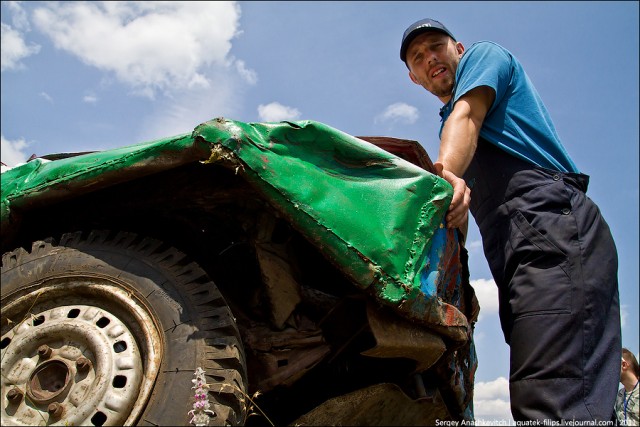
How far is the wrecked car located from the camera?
194 cm

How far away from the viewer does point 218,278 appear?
2.69 m

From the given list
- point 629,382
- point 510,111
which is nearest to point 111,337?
point 510,111

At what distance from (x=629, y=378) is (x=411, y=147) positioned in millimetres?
4697

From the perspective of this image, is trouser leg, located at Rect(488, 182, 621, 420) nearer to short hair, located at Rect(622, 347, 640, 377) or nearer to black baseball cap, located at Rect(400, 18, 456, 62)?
black baseball cap, located at Rect(400, 18, 456, 62)

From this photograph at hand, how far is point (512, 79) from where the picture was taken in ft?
8.85

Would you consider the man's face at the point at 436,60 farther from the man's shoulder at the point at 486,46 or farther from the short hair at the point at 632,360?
the short hair at the point at 632,360

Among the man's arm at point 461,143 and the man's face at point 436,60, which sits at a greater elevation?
the man's face at point 436,60

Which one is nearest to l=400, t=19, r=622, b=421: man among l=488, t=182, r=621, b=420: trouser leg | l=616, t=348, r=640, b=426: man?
l=488, t=182, r=621, b=420: trouser leg

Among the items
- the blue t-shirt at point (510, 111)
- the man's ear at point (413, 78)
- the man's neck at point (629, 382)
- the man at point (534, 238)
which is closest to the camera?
the man at point (534, 238)

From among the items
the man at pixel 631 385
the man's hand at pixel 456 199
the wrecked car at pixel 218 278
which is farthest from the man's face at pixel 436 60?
the man at pixel 631 385

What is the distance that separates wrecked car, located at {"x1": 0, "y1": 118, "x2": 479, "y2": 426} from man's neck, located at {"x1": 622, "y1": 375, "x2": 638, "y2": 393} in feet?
13.6

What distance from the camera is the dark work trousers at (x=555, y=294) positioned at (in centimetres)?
209

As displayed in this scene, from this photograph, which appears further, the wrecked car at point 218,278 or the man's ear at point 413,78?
the man's ear at point 413,78

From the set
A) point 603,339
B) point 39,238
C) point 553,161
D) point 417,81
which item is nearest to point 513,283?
point 603,339
